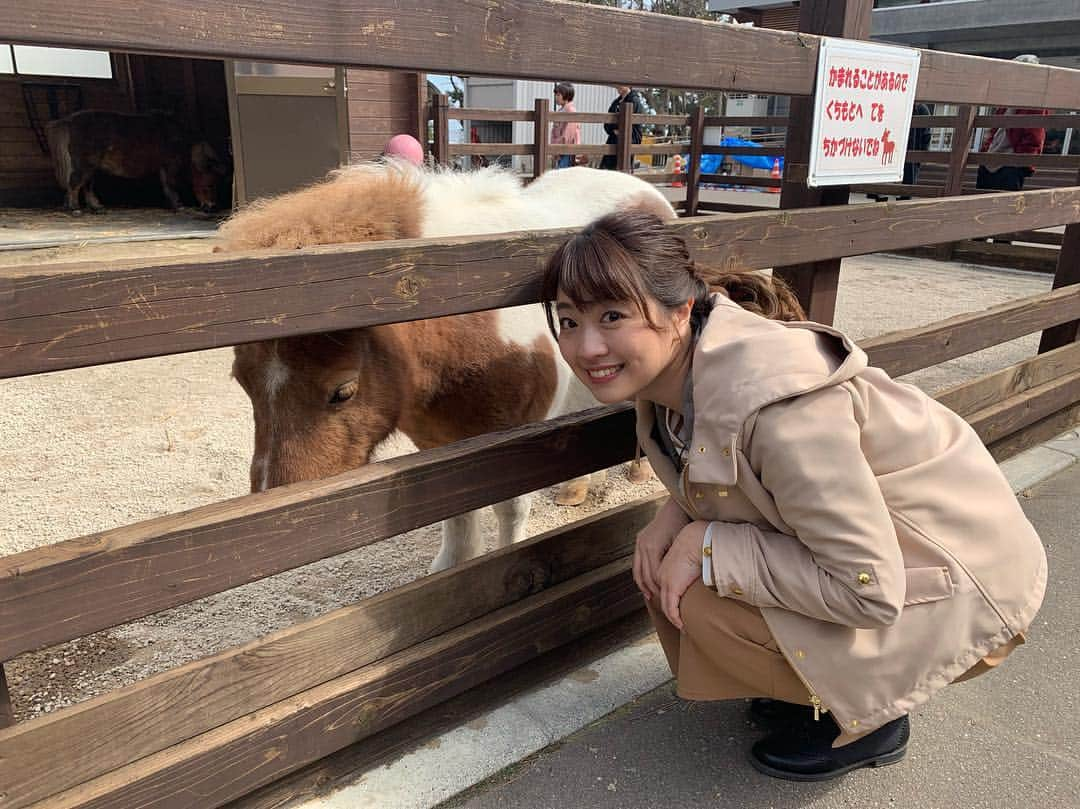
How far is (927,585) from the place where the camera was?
1.71 meters

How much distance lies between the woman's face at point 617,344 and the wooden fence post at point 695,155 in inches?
408

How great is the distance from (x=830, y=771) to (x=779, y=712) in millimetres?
208

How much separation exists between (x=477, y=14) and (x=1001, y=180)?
1110 cm

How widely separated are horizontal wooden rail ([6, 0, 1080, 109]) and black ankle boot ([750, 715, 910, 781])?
1677 millimetres

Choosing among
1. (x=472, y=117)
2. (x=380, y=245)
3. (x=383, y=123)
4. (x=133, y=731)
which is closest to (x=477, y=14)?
(x=380, y=245)

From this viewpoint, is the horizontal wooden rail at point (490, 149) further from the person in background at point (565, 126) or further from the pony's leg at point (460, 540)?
the pony's leg at point (460, 540)

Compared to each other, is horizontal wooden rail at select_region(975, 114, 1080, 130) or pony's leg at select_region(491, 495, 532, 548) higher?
horizontal wooden rail at select_region(975, 114, 1080, 130)

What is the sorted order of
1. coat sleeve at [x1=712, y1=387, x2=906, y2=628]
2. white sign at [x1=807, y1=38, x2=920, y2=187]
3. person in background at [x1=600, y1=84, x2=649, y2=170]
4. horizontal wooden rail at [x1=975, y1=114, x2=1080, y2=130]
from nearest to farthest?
1. coat sleeve at [x1=712, y1=387, x2=906, y2=628]
2. white sign at [x1=807, y1=38, x2=920, y2=187]
3. horizontal wooden rail at [x1=975, y1=114, x2=1080, y2=130]
4. person in background at [x1=600, y1=84, x2=649, y2=170]

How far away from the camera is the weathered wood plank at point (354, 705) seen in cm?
162

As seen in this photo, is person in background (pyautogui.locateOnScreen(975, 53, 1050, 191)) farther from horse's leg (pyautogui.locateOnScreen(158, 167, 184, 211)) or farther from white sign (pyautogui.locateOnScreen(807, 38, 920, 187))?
horse's leg (pyautogui.locateOnScreen(158, 167, 184, 211))

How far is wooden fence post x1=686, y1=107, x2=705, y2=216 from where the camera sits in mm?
11484

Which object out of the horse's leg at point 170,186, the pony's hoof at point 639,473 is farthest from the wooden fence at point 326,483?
the horse's leg at point 170,186

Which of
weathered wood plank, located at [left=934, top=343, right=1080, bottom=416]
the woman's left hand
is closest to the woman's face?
the woman's left hand

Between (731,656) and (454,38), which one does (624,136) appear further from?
(731,656)
